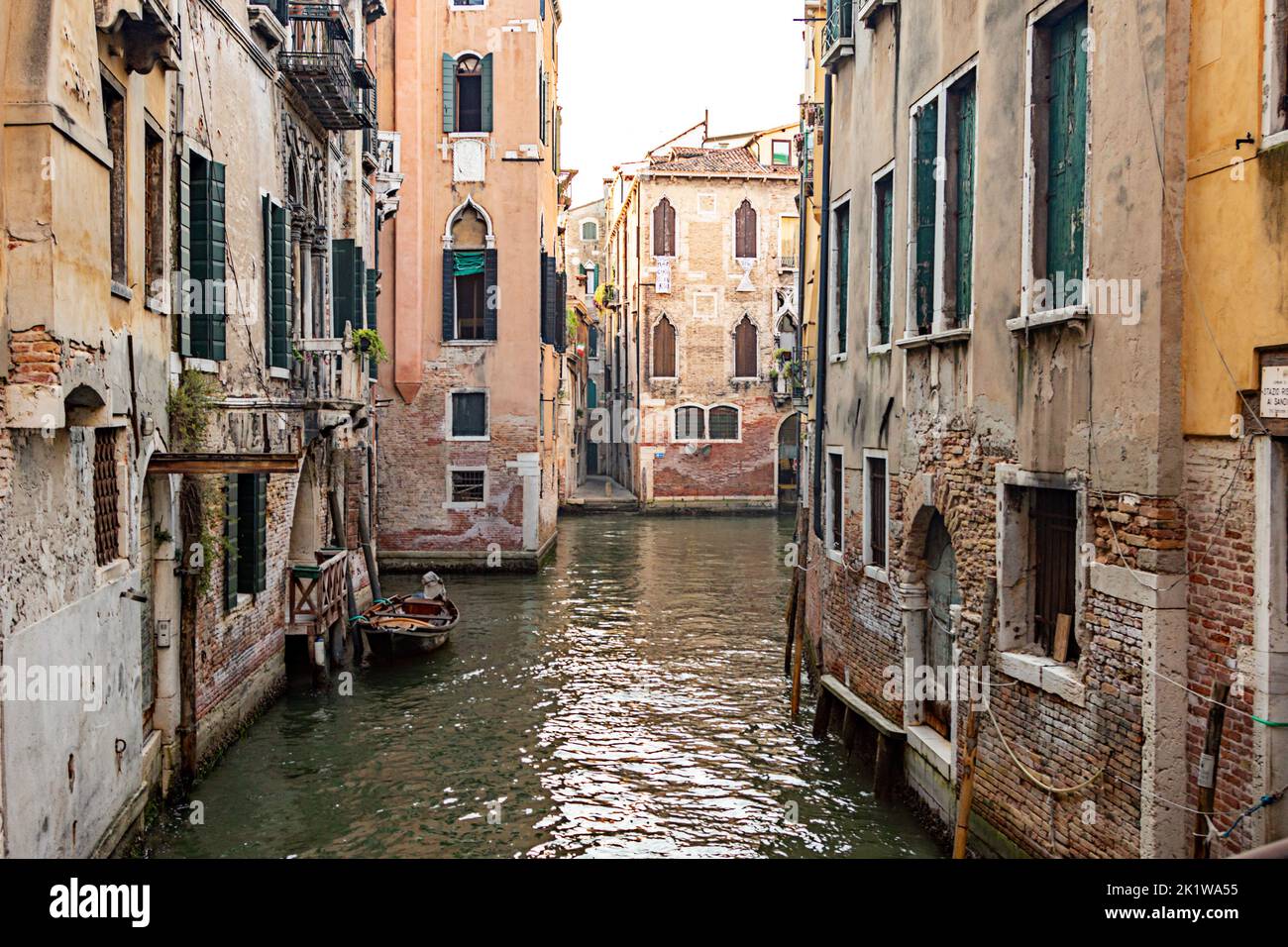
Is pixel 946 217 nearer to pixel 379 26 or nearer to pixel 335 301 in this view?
pixel 335 301

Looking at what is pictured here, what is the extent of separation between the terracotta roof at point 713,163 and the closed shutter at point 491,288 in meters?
14.3

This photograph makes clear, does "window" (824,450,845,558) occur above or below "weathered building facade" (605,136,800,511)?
below

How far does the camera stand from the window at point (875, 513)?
1029cm

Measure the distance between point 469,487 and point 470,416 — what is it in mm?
1463

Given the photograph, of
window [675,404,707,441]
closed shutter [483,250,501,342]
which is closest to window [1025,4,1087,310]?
closed shutter [483,250,501,342]

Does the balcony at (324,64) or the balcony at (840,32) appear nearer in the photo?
the balcony at (840,32)

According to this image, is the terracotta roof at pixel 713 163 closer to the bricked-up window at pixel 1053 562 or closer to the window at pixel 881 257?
the window at pixel 881 257

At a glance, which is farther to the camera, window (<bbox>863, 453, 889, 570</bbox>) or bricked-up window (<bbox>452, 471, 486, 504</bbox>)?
bricked-up window (<bbox>452, 471, 486, 504</bbox>)

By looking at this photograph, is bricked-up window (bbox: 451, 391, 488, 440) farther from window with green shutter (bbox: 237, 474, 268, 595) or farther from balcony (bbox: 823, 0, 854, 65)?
balcony (bbox: 823, 0, 854, 65)

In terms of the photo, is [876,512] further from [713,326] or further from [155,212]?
[713,326]

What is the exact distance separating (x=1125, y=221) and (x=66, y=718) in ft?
20.3

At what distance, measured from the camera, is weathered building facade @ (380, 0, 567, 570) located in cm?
2327

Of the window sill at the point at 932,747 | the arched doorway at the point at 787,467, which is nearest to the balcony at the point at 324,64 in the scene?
the window sill at the point at 932,747

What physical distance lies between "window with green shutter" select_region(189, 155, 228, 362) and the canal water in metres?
3.76
